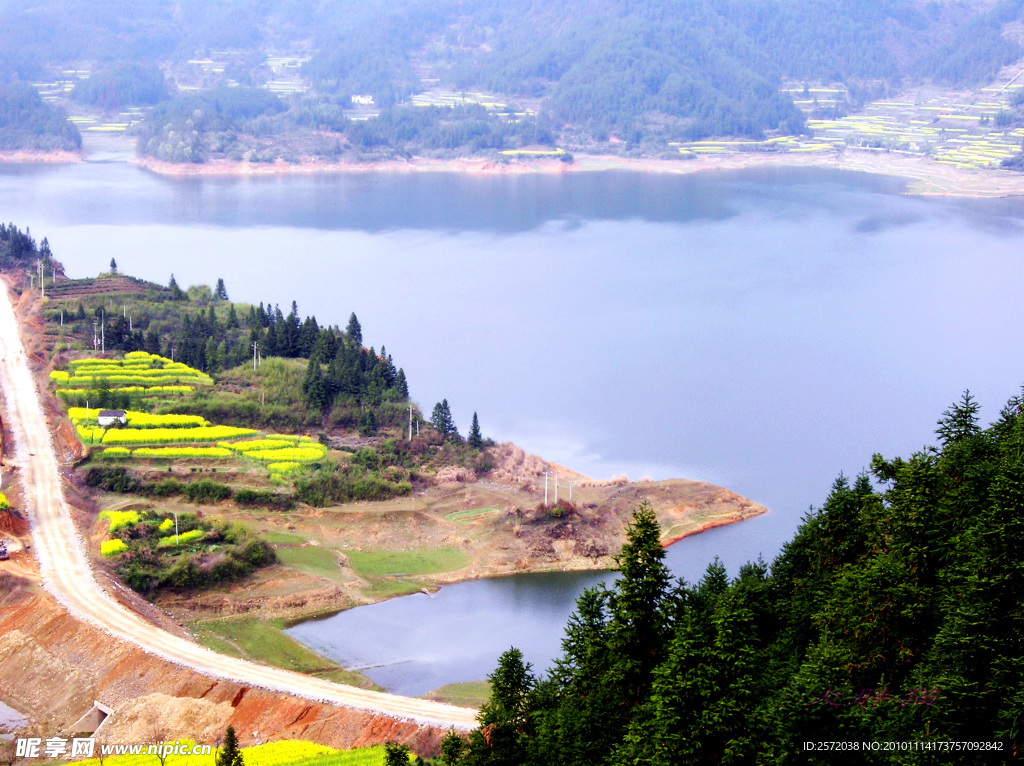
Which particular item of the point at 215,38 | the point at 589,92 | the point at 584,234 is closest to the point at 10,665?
the point at 584,234

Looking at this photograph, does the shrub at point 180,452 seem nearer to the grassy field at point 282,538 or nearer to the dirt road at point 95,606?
the dirt road at point 95,606

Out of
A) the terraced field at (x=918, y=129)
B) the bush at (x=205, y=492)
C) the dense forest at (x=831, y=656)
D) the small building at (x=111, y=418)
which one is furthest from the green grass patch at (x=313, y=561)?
the terraced field at (x=918, y=129)

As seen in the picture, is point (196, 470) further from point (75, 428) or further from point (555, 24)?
point (555, 24)

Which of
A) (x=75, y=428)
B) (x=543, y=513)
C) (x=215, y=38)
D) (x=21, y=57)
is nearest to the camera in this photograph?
(x=543, y=513)

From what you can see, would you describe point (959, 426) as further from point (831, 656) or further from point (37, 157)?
point (37, 157)

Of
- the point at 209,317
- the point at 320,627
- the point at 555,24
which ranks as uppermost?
the point at 555,24

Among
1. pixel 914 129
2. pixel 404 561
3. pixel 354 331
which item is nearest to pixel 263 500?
pixel 404 561
